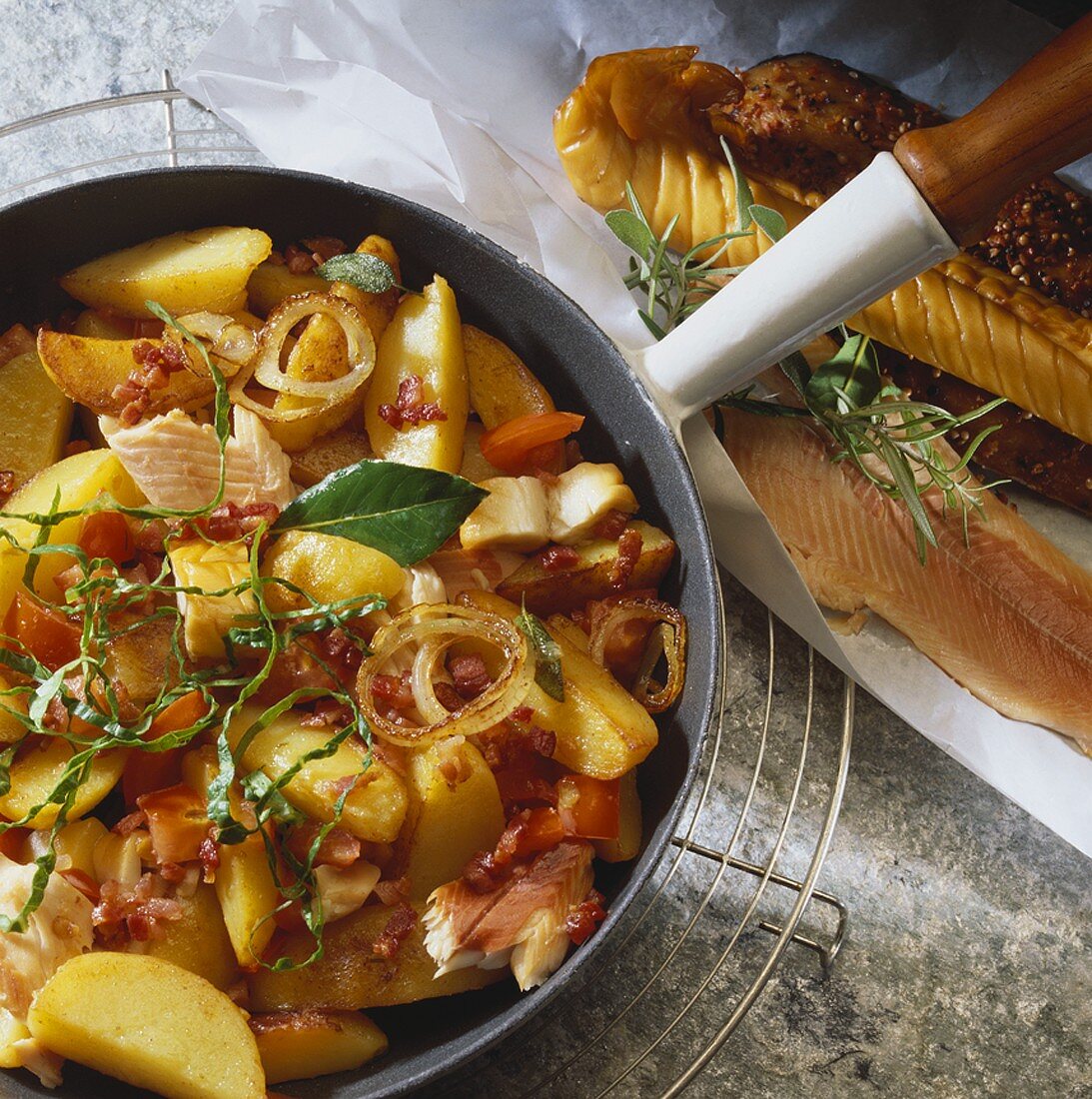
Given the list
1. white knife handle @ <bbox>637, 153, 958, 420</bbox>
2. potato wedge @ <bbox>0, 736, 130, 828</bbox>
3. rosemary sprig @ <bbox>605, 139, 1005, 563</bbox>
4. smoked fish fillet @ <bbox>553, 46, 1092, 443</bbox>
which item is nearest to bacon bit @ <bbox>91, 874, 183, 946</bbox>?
potato wedge @ <bbox>0, 736, 130, 828</bbox>

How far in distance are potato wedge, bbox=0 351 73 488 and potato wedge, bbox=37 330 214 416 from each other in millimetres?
79

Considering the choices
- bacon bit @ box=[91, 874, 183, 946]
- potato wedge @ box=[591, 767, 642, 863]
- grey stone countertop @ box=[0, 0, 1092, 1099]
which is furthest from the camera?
grey stone countertop @ box=[0, 0, 1092, 1099]

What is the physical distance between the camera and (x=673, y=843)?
2652mm

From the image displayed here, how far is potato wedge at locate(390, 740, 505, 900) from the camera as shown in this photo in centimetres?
187

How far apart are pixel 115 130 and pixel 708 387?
1764 mm

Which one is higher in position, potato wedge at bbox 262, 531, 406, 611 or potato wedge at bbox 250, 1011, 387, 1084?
potato wedge at bbox 262, 531, 406, 611

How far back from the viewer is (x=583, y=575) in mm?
2104

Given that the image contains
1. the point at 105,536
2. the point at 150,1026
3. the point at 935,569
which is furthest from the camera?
the point at 935,569

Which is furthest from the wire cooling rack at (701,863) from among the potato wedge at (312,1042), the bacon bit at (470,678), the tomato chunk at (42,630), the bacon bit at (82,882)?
the tomato chunk at (42,630)

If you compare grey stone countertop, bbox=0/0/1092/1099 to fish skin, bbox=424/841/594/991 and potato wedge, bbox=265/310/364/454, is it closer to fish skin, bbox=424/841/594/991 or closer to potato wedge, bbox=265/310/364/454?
fish skin, bbox=424/841/594/991

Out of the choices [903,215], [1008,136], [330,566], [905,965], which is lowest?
[905,965]

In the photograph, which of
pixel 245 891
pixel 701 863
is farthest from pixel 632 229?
pixel 245 891

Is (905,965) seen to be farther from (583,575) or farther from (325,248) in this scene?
(325,248)

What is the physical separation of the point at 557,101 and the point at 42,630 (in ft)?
6.20
